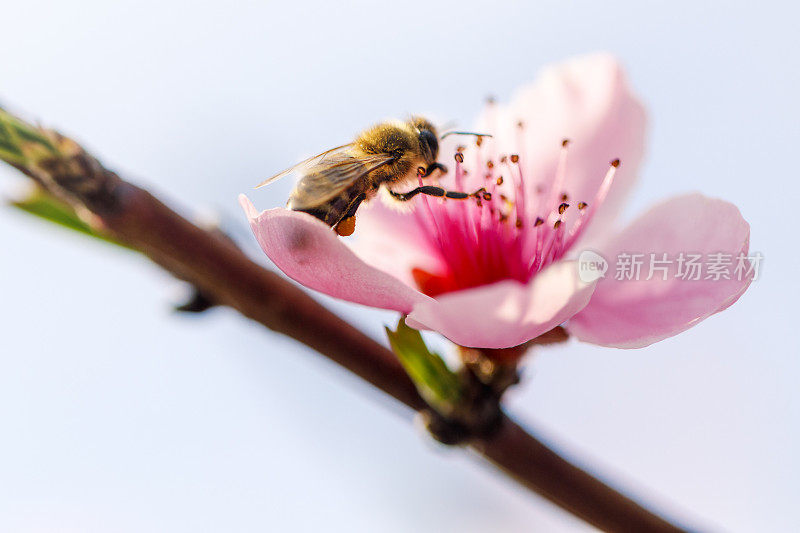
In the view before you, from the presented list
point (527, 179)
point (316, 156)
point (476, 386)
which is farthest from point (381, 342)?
point (527, 179)

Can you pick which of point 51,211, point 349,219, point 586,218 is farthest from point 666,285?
point 51,211

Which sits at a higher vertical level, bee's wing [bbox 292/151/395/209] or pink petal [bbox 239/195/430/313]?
bee's wing [bbox 292/151/395/209]

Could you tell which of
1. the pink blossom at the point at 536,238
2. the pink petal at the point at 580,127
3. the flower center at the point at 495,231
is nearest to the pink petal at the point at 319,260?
the pink blossom at the point at 536,238

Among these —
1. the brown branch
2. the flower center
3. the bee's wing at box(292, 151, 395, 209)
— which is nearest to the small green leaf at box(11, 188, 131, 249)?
the brown branch

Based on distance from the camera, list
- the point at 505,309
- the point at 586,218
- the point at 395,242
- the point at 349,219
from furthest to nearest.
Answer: the point at 395,242, the point at 586,218, the point at 349,219, the point at 505,309

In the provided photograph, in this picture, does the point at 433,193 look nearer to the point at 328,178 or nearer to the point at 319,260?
the point at 328,178

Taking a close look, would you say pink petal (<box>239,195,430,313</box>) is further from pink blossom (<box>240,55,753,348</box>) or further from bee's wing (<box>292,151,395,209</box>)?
bee's wing (<box>292,151,395,209</box>)
